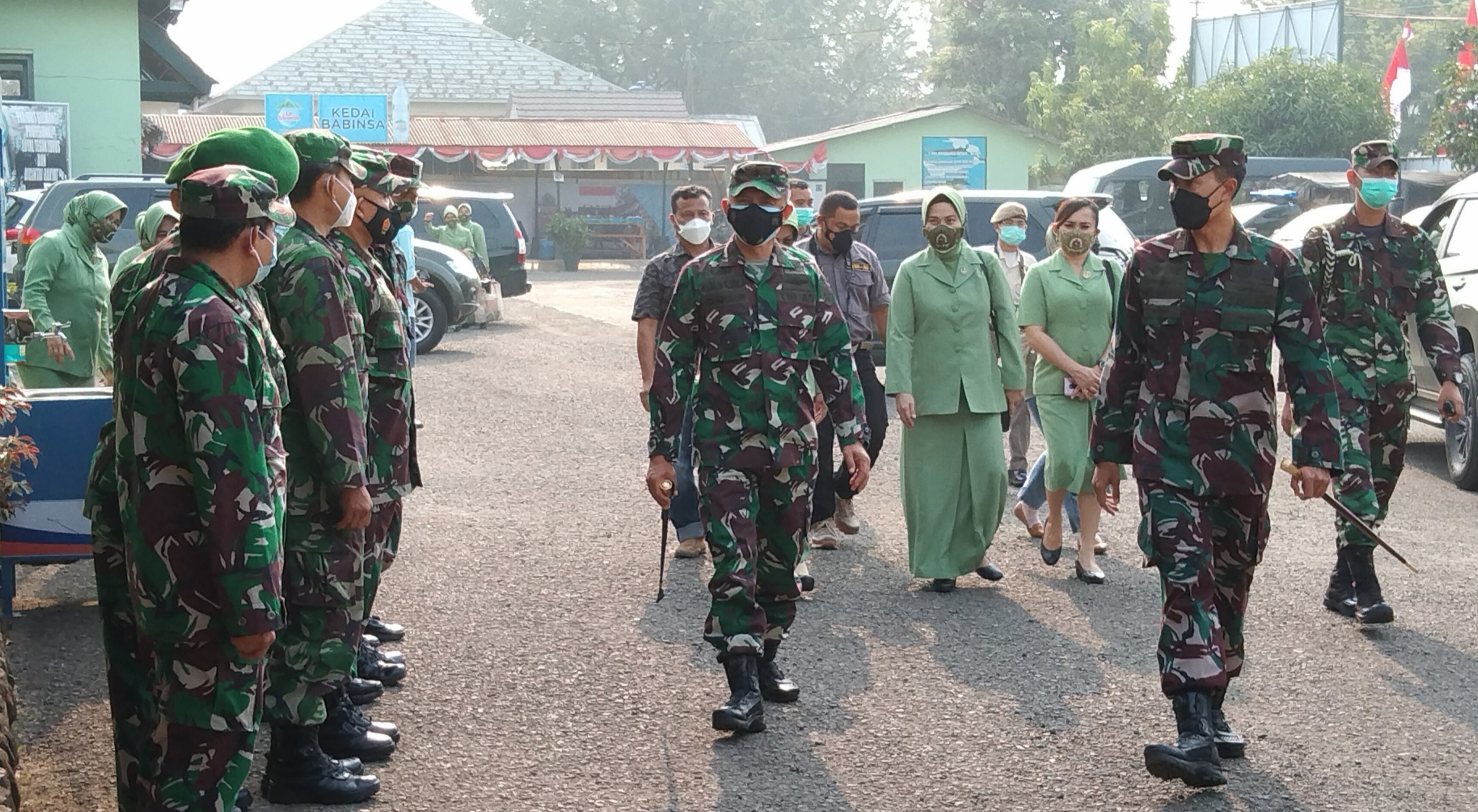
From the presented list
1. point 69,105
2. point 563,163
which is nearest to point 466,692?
point 69,105

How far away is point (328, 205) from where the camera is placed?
17.2ft

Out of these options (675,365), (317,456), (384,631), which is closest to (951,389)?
(675,365)

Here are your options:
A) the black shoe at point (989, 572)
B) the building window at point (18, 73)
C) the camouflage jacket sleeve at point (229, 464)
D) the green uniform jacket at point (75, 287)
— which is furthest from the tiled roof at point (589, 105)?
the camouflage jacket sleeve at point (229, 464)

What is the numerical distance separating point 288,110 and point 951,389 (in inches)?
871

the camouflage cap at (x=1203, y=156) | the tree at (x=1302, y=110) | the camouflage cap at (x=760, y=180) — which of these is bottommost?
the camouflage cap at (x=760, y=180)

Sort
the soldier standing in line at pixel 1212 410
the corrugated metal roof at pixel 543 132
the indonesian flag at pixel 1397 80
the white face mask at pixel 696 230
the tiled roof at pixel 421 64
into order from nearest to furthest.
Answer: the soldier standing in line at pixel 1212 410 < the white face mask at pixel 696 230 < the indonesian flag at pixel 1397 80 < the corrugated metal roof at pixel 543 132 < the tiled roof at pixel 421 64

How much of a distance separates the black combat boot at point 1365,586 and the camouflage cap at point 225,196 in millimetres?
5292

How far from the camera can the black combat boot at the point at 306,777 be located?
16.9 feet

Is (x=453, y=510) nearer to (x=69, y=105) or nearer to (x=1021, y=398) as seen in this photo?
(x=1021, y=398)

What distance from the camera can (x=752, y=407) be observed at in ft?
19.6

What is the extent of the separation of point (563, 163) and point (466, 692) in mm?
38500

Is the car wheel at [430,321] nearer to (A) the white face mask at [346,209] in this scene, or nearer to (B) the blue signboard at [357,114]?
(B) the blue signboard at [357,114]

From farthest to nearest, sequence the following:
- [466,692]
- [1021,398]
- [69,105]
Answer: [69,105] < [1021,398] < [466,692]

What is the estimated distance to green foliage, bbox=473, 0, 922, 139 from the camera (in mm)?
A: 76062
